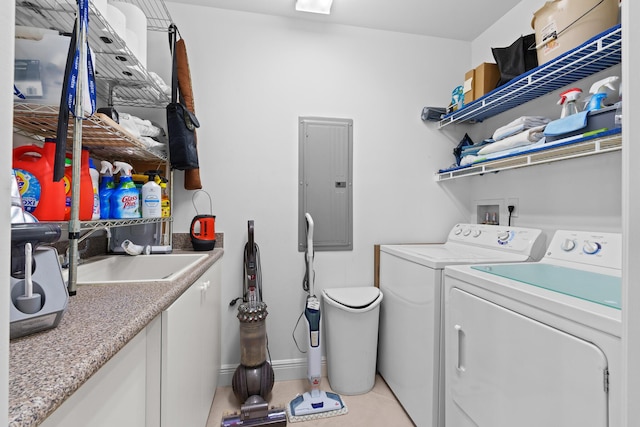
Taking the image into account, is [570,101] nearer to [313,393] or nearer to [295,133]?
[295,133]

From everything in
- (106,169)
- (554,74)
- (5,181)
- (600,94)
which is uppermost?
(554,74)

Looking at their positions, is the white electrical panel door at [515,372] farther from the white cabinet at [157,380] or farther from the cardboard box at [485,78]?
the cardboard box at [485,78]

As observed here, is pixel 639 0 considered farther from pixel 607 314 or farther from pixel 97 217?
pixel 97 217

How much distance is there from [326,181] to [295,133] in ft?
1.42

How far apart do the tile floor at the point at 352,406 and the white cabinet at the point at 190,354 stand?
22 centimetres

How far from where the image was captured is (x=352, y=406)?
1.85 m

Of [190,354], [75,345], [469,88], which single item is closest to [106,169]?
[190,354]

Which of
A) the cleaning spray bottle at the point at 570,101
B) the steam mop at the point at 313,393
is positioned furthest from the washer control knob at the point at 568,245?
the steam mop at the point at 313,393

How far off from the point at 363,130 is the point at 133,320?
2021 millimetres

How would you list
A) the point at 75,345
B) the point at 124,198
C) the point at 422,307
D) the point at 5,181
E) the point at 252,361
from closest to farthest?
the point at 5,181 → the point at 75,345 → the point at 124,198 → the point at 422,307 → the point at 252,361

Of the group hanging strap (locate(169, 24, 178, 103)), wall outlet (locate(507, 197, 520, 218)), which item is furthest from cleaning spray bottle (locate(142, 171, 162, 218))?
wall outlet (locate(507, 197, 520, 218))

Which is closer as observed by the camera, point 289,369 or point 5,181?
point 5,181

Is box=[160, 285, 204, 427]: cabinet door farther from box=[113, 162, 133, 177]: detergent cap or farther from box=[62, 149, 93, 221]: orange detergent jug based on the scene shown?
box=[113, 162, 133, 177]: detergent cap

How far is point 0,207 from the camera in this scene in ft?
0.91
